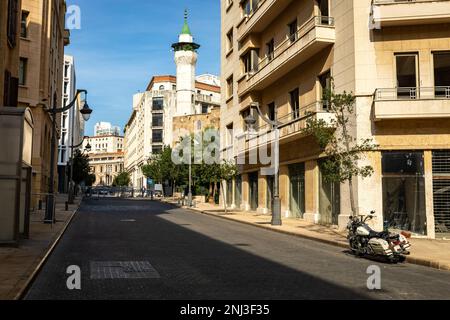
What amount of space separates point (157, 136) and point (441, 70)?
90946 mm

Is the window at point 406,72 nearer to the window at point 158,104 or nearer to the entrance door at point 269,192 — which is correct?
the entrance door at point 269,192

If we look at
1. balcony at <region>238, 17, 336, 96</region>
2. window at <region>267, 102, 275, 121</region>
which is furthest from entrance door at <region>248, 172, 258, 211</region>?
balcony at <region>238, 17, 336, 96</region>

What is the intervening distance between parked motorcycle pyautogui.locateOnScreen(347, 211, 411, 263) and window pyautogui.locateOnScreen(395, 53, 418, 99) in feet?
26.6

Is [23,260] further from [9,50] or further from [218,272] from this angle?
[9,50]

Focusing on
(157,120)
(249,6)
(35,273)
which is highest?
(157,120)

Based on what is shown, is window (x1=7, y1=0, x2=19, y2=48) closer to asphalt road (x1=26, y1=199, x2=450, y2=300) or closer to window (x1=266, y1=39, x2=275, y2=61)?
asphalt road (x1=26, y1=199, x2=450, y2=300)

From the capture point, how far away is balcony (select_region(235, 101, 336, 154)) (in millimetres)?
20406

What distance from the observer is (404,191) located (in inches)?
720

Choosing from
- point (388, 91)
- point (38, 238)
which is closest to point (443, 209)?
point (388, 91)

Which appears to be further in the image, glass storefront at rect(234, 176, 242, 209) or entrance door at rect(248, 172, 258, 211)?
glass storefront at rect(234, 176, 242, 209)

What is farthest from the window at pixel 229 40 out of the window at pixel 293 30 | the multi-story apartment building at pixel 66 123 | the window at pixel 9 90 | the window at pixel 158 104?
the window at pixel 158 104

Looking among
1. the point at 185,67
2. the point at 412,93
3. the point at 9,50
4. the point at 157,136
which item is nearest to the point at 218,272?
the point at 412,93

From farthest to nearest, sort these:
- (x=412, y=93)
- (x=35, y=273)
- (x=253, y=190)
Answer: (x=253, y=190) → (x=412, y=93) → (x=35, y=273)

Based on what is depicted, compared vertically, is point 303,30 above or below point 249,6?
below
